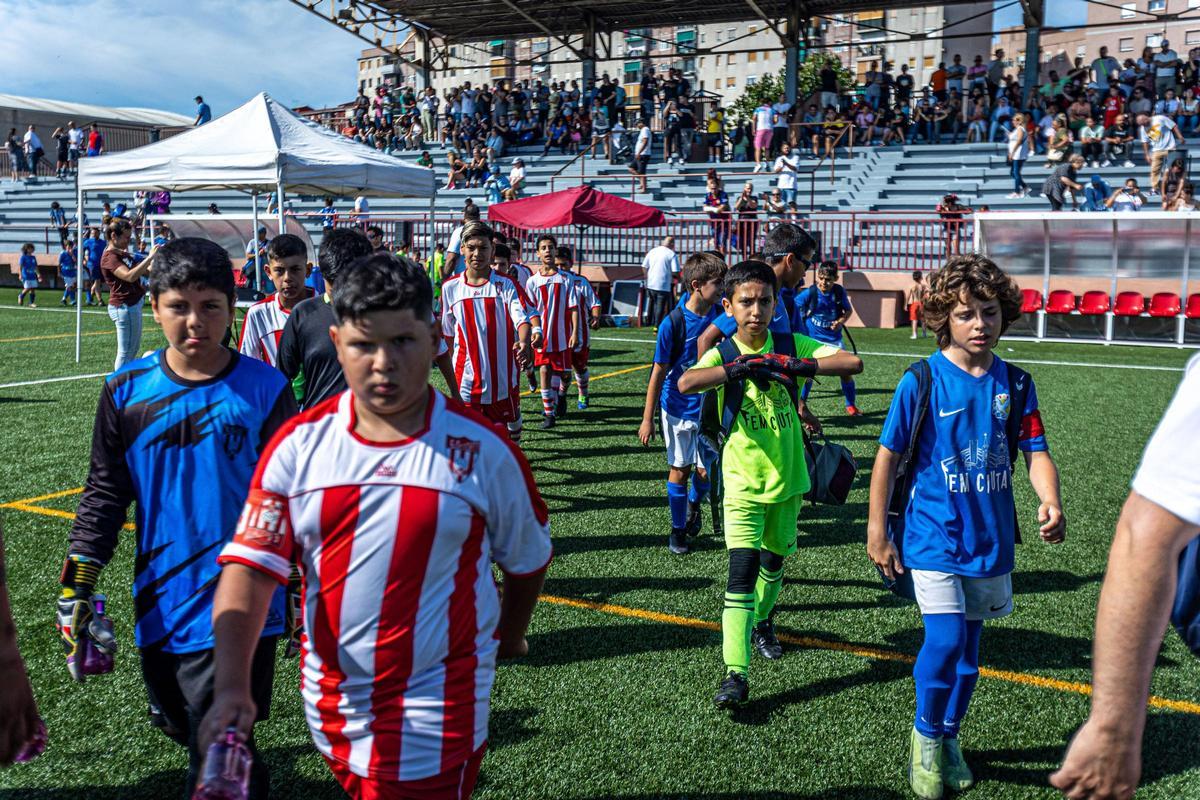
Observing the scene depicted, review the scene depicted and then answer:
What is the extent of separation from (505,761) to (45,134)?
5652 centimetres

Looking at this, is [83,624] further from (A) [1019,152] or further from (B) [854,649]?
(A) [1019,152]

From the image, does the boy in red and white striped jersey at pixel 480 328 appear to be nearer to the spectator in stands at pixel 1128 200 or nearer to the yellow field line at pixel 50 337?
the yellow field line at pixel 50 337

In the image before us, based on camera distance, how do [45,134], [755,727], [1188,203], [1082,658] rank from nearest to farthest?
[755,727], [1082,658], [1188,203], [45,134]

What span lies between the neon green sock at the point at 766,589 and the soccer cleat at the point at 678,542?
1.71 meters

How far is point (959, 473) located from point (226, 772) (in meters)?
2.62

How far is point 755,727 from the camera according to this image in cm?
409

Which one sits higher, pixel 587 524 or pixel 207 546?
pixel 207 546

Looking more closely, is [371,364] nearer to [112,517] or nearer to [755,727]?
[112,517]

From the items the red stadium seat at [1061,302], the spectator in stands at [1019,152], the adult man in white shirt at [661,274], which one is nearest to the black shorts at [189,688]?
the adult man in white shirt at [661,274]

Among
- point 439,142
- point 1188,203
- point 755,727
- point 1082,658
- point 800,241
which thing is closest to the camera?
point 755,727

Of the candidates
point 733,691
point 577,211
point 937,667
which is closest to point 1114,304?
point 577,211

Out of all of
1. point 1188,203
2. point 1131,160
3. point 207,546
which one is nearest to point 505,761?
point 207,546

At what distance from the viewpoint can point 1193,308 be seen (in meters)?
17.5

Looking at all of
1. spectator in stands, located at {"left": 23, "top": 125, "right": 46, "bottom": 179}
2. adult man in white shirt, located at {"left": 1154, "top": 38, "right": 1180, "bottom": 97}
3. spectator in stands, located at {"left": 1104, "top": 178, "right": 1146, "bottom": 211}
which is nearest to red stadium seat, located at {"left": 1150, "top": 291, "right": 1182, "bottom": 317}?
spectator in stands, located at {"left": 1104, "top": 178, "right": 1146, "bottom": 211}
